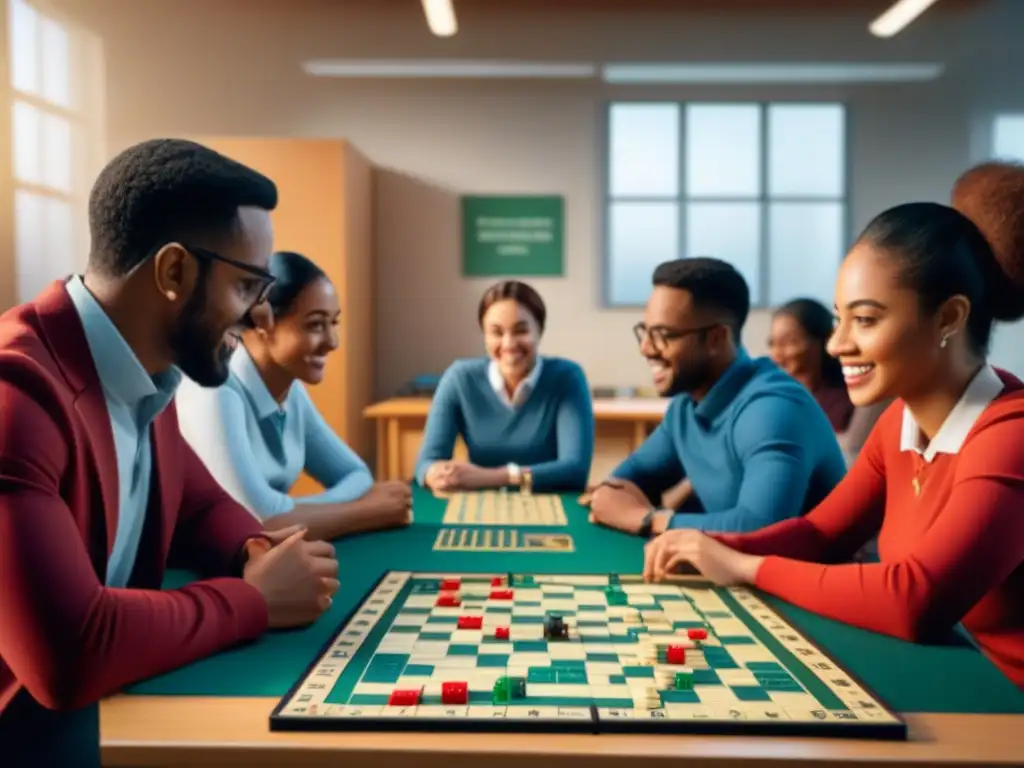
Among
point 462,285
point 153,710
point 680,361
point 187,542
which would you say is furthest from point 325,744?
point 462,285

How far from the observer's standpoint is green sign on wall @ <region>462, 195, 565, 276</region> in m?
5.65

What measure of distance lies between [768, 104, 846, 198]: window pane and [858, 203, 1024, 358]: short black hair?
4.66 m

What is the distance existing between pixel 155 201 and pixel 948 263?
1.08 m

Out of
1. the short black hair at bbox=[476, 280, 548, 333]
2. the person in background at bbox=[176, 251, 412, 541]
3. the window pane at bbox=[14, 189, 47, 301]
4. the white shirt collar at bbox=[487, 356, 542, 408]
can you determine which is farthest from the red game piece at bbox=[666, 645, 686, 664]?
the window pane at bbox=[14, 189, 47, 301]

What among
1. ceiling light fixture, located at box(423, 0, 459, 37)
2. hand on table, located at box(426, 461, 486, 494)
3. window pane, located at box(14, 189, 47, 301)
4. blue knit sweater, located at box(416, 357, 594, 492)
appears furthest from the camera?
window pane, located at box(14, 189, 47, 301)

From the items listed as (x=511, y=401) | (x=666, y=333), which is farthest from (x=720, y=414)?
(x=511, y=401)

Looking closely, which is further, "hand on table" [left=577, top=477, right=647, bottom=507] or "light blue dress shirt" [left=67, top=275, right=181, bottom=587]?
"hand on table" [left=577, top=477, right=647, bottom=507]

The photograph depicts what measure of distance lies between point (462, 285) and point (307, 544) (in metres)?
4.40

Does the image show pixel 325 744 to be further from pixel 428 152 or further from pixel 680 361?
pixel 428 152

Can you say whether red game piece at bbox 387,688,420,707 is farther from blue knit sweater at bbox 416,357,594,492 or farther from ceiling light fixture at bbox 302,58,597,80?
ceiling light fixture at bbox 302,58,597,80

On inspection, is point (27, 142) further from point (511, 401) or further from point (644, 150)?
point (644, 150)

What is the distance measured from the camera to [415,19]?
5.59m

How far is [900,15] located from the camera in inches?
186

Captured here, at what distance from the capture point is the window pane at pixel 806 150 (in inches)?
222
